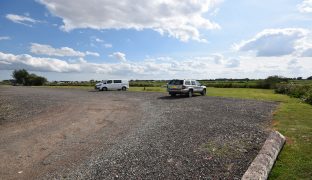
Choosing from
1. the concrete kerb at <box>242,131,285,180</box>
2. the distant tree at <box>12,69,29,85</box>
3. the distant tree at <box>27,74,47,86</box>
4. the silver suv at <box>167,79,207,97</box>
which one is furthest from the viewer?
the distant tree at <box>12,69,29,85</box>

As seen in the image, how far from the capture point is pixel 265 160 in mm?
7508

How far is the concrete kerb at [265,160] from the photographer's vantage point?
260 inches

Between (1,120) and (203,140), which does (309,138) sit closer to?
→ (203,140)

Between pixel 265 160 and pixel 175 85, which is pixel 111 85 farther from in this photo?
pixel 265 160

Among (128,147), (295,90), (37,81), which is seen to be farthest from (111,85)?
(37,81)

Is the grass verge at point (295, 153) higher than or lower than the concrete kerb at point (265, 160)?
lower

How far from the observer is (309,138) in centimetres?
1067

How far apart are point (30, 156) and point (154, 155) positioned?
3.65 meters

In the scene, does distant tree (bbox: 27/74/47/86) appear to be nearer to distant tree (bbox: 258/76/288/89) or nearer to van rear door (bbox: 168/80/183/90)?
distant tree (bbox: 258/76/288/89)

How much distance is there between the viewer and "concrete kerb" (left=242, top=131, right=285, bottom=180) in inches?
260

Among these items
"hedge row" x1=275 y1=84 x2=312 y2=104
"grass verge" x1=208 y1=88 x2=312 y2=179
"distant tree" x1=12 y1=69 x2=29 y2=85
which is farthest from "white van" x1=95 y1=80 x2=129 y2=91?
"distant tree" x1=12 y1=69 x2=29 y2=85

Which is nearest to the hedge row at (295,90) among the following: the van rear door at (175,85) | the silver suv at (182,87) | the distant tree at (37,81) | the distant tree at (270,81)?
the silver suv at (182,87)

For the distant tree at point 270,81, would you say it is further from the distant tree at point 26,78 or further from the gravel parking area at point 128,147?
the distant tree at point 26,78

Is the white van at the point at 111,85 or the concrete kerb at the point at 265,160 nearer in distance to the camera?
the concrete kerb at the point at 265,160
